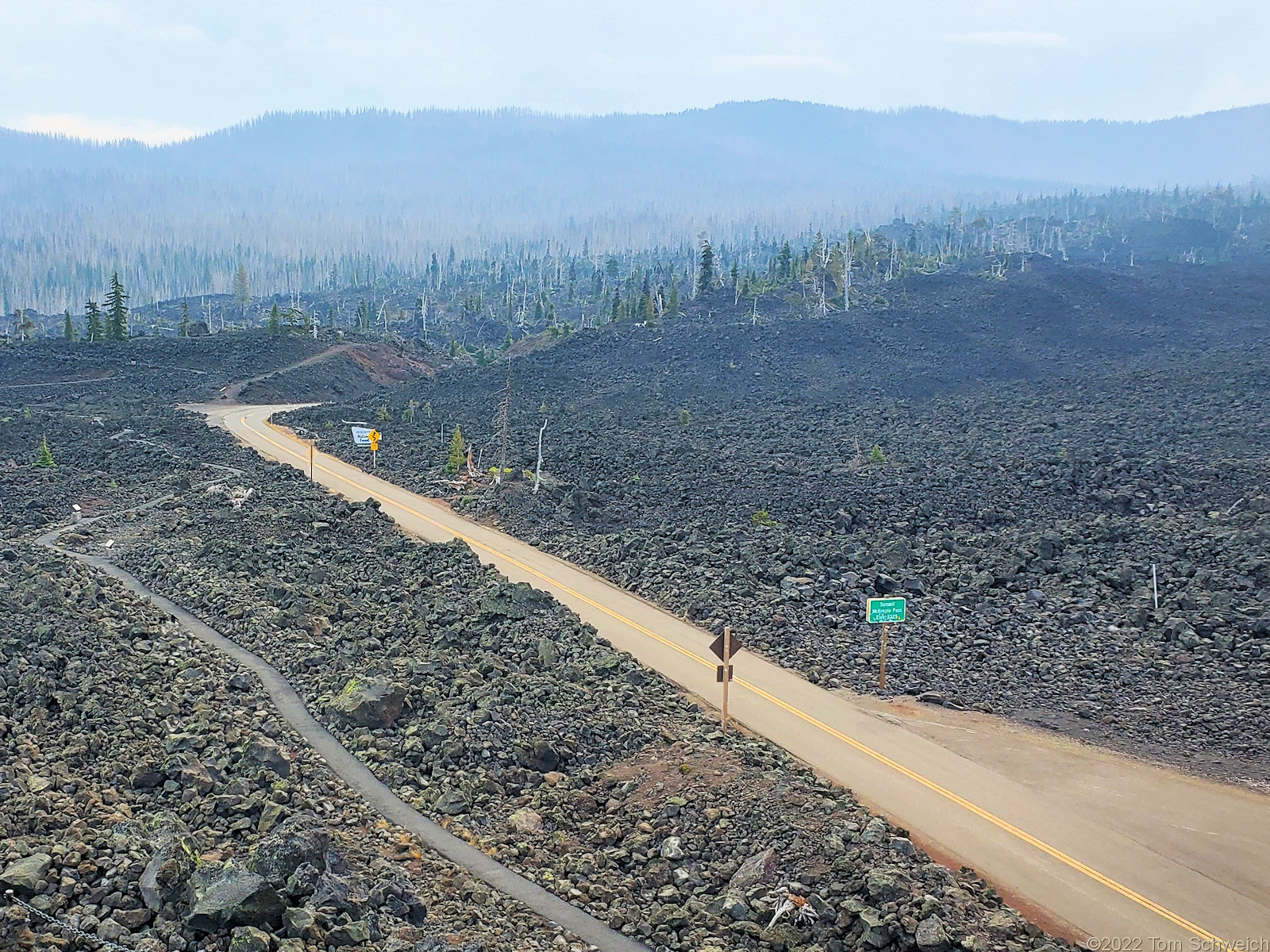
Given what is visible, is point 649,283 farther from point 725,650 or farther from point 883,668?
point 725,650

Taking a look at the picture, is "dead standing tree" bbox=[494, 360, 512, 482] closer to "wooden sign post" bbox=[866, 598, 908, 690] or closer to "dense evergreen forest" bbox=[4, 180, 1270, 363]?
"wooden sign post" bbox=[866, 598, 908, 690]

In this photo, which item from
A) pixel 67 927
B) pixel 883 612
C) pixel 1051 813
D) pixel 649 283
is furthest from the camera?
pixel 649 283

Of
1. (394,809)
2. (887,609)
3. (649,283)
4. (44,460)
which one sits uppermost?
(649,283)

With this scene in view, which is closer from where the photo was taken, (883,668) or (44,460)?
(883,668)

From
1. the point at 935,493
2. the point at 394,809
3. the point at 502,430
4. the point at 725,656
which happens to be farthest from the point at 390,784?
the point at 502,430

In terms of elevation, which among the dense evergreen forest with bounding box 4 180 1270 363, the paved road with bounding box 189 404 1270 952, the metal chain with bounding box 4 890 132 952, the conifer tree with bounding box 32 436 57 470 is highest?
the dense evergreen forest with bounding box 4 180 1270 363

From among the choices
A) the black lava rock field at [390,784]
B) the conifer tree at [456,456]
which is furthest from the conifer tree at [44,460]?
the conifer tree at [456,456]

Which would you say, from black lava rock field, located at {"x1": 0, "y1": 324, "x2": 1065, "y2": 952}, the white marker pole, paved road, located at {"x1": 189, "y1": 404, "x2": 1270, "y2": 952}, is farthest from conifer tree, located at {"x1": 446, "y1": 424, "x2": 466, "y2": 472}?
the white marker pole
